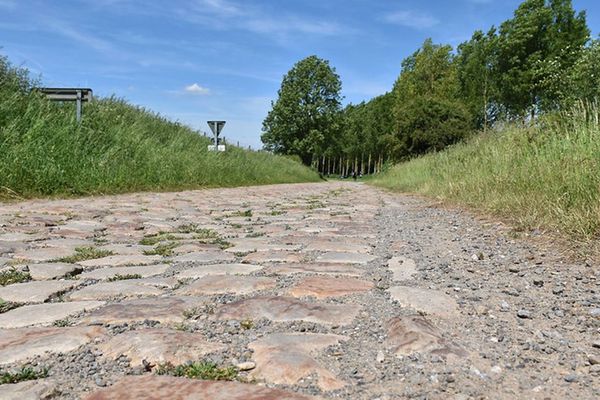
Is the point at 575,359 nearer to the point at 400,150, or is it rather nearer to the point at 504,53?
the point at 400,150

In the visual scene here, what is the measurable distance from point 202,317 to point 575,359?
50.2 inches

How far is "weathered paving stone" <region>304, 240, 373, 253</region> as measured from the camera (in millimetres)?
3232

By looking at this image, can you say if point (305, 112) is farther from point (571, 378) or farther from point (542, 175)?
point (571, 378)

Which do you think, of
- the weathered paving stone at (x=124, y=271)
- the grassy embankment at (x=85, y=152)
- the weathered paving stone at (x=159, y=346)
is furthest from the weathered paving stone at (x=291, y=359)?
the grassy embankment at (x=85, y=152)

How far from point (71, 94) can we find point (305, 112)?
39.9 metres

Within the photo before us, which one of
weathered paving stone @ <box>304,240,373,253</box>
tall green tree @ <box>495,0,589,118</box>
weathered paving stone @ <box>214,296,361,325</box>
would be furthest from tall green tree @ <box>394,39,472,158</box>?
weathered paving stone @ <box>214,296,361,325</box>

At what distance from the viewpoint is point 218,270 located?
259cm

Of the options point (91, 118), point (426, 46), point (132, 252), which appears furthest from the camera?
point (426, 46)

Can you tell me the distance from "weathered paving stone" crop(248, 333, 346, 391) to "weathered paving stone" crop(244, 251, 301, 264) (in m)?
1.29

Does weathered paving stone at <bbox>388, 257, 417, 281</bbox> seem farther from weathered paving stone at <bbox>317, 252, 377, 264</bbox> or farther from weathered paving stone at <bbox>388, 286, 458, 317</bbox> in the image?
weathered paving stone at <bbox>388, 286, 458, 317</bbox>

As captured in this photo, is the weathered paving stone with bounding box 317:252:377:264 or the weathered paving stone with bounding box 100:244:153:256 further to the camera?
the weathered paving stone with bounding box 100:244:153:256

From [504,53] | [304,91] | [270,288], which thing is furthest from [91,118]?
[304,91]

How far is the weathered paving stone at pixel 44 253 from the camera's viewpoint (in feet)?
9.31

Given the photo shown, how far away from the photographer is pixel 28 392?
117 cm
